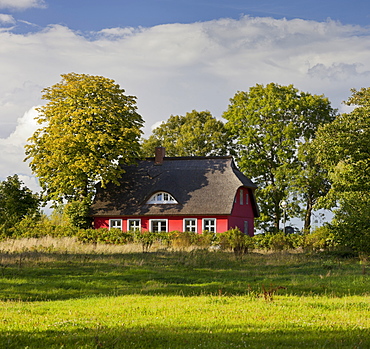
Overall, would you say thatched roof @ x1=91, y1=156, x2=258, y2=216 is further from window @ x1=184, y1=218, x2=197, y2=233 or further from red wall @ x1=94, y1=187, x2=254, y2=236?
window @ x1=184, y1=218, x2=197, y2=233

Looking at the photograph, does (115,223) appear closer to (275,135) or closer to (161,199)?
(161,199)

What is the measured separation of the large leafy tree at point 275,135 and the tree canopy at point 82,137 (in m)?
12.1

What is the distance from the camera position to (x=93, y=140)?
46156 mm

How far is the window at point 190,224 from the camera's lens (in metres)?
47.0

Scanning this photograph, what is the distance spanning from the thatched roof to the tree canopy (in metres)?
2.24

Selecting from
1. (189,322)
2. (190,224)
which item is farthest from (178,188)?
(189,322)

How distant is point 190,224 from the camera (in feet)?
154

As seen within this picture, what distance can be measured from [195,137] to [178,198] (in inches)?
575

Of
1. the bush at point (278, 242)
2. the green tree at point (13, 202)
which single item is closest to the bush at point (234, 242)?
the bush at point (278, 242)

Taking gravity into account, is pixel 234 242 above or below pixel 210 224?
below

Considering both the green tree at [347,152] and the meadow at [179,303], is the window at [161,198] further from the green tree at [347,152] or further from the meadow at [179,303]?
the meadow at [179,303]

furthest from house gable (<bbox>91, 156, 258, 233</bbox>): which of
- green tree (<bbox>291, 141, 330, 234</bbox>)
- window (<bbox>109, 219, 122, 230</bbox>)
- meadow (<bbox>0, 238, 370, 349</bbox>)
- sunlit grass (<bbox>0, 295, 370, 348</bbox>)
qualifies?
sunlit grass (<bbox>0, 295, 370, 348</bbox>)

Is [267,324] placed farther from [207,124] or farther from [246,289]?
[207,124]

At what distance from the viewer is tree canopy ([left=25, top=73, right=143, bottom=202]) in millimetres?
45969
